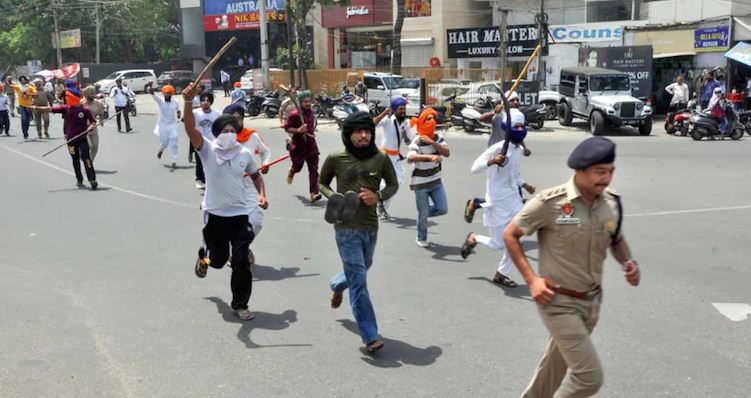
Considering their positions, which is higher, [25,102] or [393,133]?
[25,102]

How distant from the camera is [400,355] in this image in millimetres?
5164

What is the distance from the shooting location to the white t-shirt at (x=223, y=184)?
234 inches

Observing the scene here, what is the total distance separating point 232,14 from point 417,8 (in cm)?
1605

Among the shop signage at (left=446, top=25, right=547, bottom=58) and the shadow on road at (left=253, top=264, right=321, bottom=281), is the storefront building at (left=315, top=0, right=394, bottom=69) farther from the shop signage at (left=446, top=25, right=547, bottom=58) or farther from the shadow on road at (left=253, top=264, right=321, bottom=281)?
the shadow on road at (left=253, top=264, right=321, bottom=281)

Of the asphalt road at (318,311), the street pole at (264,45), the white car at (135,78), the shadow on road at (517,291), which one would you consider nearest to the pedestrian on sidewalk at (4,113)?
the street pole at (264,45)

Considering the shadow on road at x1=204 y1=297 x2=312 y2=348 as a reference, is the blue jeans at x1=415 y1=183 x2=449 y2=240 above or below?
above

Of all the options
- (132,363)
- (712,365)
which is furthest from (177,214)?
(712,365)

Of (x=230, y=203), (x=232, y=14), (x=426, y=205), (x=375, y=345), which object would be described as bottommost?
(x=375, y=345)

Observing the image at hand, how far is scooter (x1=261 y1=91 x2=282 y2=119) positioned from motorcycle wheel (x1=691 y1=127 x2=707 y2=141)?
14.6 meters

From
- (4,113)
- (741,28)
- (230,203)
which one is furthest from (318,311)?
(741,28)

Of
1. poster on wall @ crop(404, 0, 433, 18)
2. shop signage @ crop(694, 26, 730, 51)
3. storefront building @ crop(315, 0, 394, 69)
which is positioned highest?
poster on wall @ crop(404, 0, 433, 18)

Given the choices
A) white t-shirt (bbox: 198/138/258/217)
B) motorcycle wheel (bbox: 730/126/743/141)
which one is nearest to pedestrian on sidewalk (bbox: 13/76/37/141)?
white t-shirt (bbox: 198/138/258/217)

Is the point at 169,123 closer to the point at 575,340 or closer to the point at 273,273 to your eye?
the point at 273,273

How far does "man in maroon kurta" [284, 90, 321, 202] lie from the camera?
11109 mm
